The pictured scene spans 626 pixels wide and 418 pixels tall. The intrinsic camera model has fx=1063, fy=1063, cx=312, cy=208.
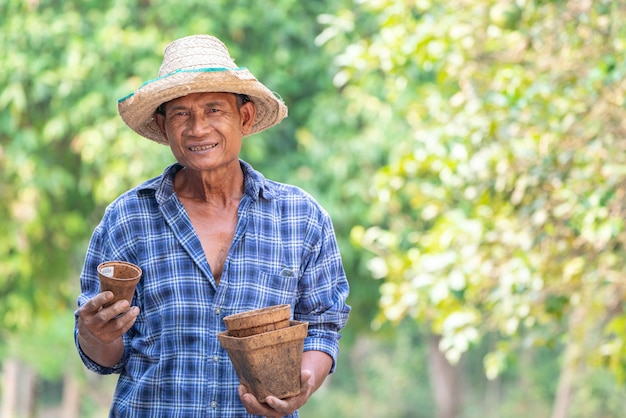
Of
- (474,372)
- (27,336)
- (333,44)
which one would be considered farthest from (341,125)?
(474,372)

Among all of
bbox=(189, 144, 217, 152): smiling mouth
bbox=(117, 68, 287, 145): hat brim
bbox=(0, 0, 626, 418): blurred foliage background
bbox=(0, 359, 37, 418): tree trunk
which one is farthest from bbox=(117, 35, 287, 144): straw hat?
bbox=(0, 359, 37, 418): tree trunk

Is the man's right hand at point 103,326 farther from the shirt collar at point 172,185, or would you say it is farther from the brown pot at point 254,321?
the shirt collar at point 172,185

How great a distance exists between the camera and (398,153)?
662cm

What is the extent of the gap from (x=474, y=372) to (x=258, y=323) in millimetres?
16524

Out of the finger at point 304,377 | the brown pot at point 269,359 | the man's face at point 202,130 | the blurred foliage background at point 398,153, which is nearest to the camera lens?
the brown pot at point 269,359

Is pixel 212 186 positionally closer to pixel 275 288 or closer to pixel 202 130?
pixel 202 130

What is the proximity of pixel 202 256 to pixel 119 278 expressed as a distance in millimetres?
267

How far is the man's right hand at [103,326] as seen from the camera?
7.68 ft

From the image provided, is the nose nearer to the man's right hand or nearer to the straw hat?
the straw hat

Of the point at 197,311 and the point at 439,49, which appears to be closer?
the point at 197,311

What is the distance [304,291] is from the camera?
2670 mm

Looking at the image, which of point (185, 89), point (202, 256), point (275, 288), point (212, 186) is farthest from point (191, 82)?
point (275, 288)

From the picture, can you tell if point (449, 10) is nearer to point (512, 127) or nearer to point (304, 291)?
point (512, 127)

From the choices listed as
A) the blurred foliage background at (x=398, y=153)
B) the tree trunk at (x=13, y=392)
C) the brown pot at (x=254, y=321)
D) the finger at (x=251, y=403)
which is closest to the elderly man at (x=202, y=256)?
the finger at (x=251, y=403)
